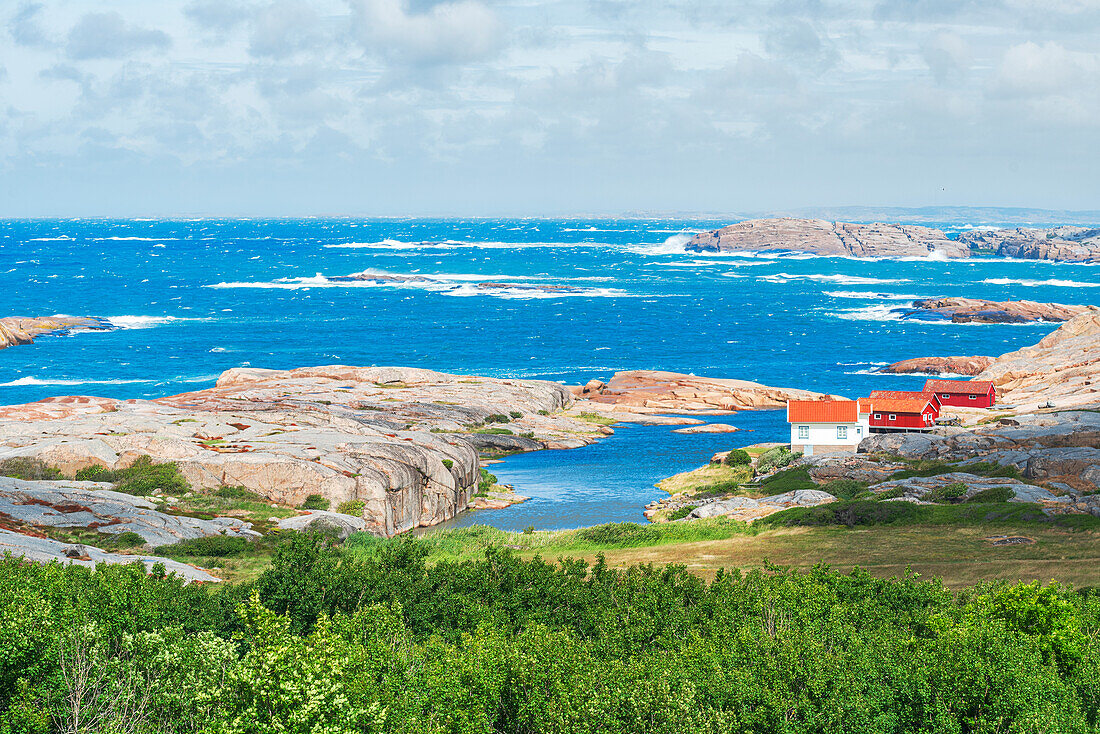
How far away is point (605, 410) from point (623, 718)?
94.1 meters

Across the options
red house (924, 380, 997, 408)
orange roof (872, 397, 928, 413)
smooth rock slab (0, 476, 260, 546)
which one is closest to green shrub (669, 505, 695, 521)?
orange roof (872, 397, 928, 413)

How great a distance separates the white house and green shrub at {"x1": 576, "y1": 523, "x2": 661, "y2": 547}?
28.9 m

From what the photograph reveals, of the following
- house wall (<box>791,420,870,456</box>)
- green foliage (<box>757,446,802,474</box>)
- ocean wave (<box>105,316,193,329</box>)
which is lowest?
green foliage (<box>757,446,802,474</box>)

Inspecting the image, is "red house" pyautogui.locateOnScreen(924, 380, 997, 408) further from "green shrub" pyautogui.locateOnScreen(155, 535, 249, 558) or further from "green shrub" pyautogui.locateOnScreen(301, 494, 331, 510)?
"green shrub" pyautogui.locateOnScreen(155, 535, 249, 558)

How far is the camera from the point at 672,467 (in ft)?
294

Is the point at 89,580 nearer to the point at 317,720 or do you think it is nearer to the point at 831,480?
the point at 317,720

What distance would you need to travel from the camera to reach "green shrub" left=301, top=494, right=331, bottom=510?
199 feet

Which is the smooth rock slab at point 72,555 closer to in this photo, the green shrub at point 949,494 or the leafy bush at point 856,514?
the leafy bush at point 856,514

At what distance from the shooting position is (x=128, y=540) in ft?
157

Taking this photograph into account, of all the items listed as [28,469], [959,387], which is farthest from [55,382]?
[959,387]

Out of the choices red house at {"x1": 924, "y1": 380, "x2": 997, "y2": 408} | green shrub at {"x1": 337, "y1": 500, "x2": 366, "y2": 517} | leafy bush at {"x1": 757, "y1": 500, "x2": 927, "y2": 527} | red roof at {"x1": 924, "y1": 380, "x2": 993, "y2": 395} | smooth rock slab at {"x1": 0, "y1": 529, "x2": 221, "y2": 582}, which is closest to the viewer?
smooth rock slab at {"x1": 0, "y1": 529, "x2": 221, "y2": 582}

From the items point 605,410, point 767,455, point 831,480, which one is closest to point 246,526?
point 831,480

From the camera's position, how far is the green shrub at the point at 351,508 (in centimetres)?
6044

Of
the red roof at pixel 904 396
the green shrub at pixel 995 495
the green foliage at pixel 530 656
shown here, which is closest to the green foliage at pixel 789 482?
the green shrub at pixel 995 495
